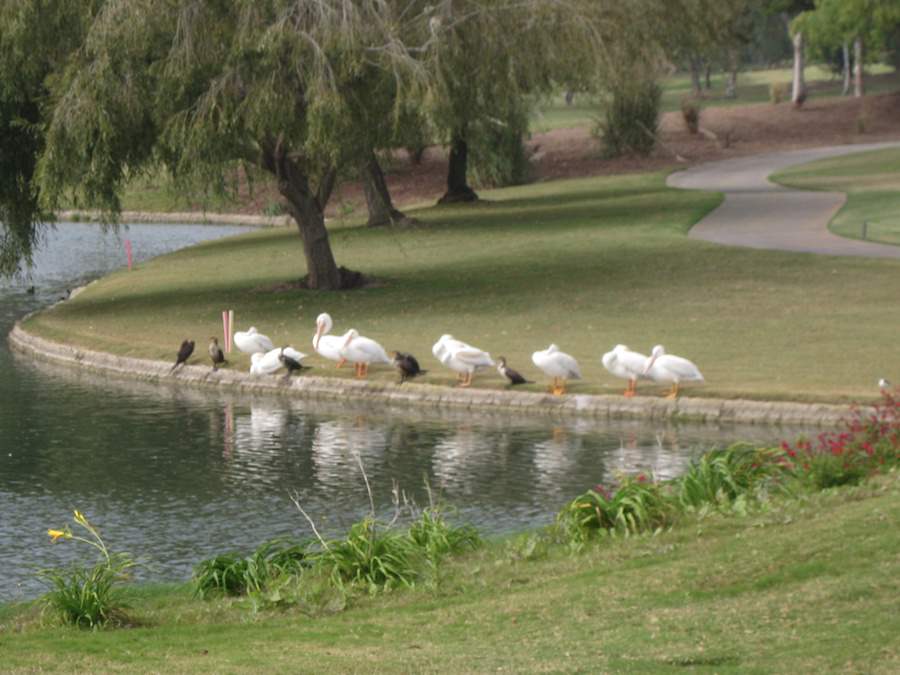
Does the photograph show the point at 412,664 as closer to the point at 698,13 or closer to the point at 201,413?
the point at 201,413

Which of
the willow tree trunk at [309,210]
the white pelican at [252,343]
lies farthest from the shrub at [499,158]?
the white pelican at [252,343]

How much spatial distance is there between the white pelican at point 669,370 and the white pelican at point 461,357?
273cm

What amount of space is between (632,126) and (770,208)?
20.3m

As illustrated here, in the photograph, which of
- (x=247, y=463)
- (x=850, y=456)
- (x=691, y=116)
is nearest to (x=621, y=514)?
(x=850, y=456)

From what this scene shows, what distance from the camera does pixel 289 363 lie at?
83.8 ft

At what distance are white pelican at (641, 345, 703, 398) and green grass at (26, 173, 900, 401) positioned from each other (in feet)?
0.97

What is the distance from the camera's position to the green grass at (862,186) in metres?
40.9

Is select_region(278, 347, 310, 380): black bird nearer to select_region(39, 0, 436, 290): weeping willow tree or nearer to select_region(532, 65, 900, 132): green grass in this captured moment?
select_region(39, 0, 436, 290): weeping willow tree

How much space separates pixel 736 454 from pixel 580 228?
28.4m

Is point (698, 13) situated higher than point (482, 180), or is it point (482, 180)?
point (698, 13)

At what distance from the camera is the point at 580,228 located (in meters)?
44.4

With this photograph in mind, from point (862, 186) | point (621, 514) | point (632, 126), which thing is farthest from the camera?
point (632, 126)

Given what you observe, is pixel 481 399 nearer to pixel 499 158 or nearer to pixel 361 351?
pixel 361 351

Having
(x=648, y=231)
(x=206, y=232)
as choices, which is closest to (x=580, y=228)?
(x=648, y=231)
